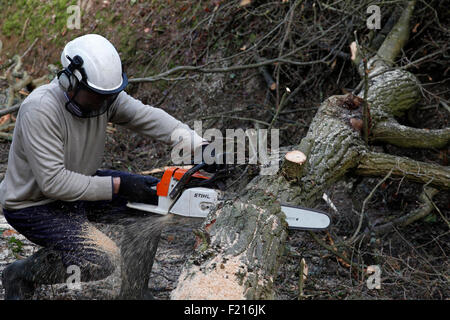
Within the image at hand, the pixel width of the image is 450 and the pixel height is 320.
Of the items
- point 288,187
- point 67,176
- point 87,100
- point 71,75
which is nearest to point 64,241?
point 67,176

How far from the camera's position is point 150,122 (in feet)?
9.34

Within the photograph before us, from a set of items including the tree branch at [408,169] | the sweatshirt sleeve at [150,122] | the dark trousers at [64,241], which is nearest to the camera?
the dark trousers at [64,241]

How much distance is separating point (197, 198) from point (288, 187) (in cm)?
56

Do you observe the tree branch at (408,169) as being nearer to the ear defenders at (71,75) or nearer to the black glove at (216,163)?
the black glove at (216,163)

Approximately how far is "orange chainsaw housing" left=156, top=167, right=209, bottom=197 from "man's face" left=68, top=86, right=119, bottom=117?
0.49 metres

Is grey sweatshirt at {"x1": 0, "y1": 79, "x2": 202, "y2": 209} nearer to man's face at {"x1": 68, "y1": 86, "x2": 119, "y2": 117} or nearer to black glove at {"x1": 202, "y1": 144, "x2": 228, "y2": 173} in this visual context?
man's face at {"x1": 68, "y1": 86, "x2": 119, "y2": 117}

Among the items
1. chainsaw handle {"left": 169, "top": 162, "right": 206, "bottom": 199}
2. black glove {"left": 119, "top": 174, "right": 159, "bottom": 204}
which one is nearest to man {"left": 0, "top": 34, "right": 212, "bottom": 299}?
black glove {"left": 119, "top": 174, "right": 159, "bottom": 204}

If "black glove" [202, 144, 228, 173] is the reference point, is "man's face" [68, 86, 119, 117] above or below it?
above

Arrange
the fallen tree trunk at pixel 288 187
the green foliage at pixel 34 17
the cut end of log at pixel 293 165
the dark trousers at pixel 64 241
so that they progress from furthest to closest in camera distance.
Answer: the green foliage at pixel 34 17
the cut end of log at pixel 293 165
the dark trousers at pixel 64 241
the fallen tree trunk at pixel 288 187

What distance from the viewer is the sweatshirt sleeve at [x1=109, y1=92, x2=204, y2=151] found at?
277 centimetres

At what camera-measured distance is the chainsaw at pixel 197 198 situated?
7.98 ft

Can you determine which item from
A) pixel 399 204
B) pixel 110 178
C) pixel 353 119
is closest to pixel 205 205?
pixel 110 178

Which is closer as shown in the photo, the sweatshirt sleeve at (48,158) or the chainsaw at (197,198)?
the sweatshirt sleeve at (48,158)

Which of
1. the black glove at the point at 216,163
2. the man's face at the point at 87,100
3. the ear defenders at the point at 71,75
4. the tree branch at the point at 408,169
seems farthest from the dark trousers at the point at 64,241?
the tree branch at the point at 408,169
